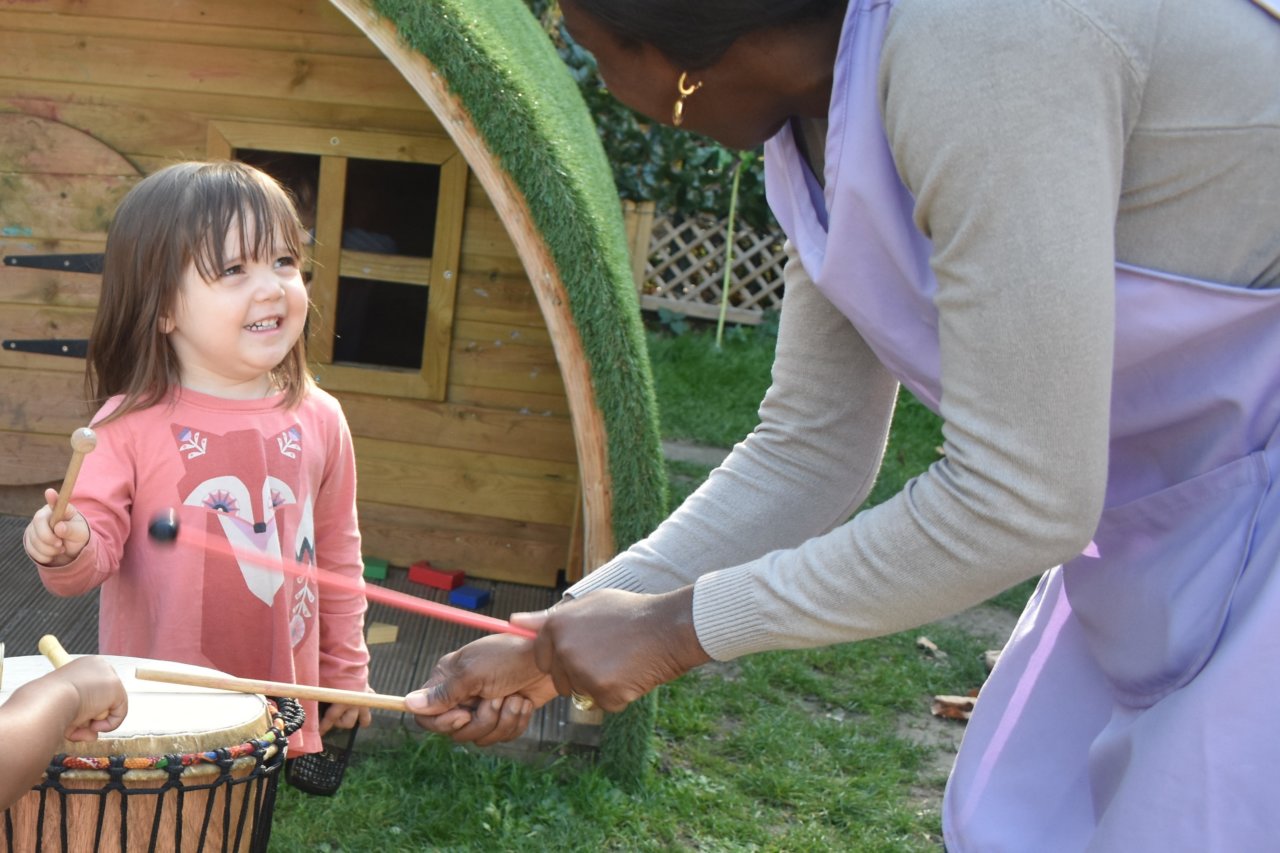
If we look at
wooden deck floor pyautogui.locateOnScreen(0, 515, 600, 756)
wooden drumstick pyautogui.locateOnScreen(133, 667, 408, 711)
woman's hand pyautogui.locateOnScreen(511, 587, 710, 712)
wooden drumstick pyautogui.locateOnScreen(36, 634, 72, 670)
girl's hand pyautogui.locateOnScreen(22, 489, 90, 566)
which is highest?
woman's hand pyautogui.locateOnScreen(511, 587, 710, 712)

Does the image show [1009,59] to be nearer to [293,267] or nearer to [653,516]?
[293,267]

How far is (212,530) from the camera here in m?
2.48

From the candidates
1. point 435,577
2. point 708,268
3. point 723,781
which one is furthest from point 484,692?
point 708,268

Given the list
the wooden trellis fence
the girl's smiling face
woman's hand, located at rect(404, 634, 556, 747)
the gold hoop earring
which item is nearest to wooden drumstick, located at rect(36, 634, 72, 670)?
woman's hand, located at rect(404, 634, 556, 747)

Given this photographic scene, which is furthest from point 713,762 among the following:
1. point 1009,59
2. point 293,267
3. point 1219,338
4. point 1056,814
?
point 1009,59

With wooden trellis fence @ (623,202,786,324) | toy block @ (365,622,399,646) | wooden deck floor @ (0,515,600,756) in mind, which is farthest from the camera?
wooden trellis fence @ (623,202,786,324)

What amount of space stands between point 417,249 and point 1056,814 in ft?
12.0

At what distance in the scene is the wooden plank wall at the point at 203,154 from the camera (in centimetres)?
452

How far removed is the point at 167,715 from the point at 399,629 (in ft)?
8.06

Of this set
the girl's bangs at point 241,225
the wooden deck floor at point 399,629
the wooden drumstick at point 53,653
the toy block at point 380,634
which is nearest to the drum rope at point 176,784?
the wooden drumstick at point 53,653

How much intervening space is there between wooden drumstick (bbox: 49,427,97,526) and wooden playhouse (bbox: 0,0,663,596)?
2343 millimetres

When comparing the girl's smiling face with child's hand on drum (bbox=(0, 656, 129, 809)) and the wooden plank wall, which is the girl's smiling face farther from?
the wooden plank wall

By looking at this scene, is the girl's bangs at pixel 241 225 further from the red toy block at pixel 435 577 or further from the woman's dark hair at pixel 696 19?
the red toy block at pixel 435 577

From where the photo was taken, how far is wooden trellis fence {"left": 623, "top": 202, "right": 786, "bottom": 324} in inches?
424
